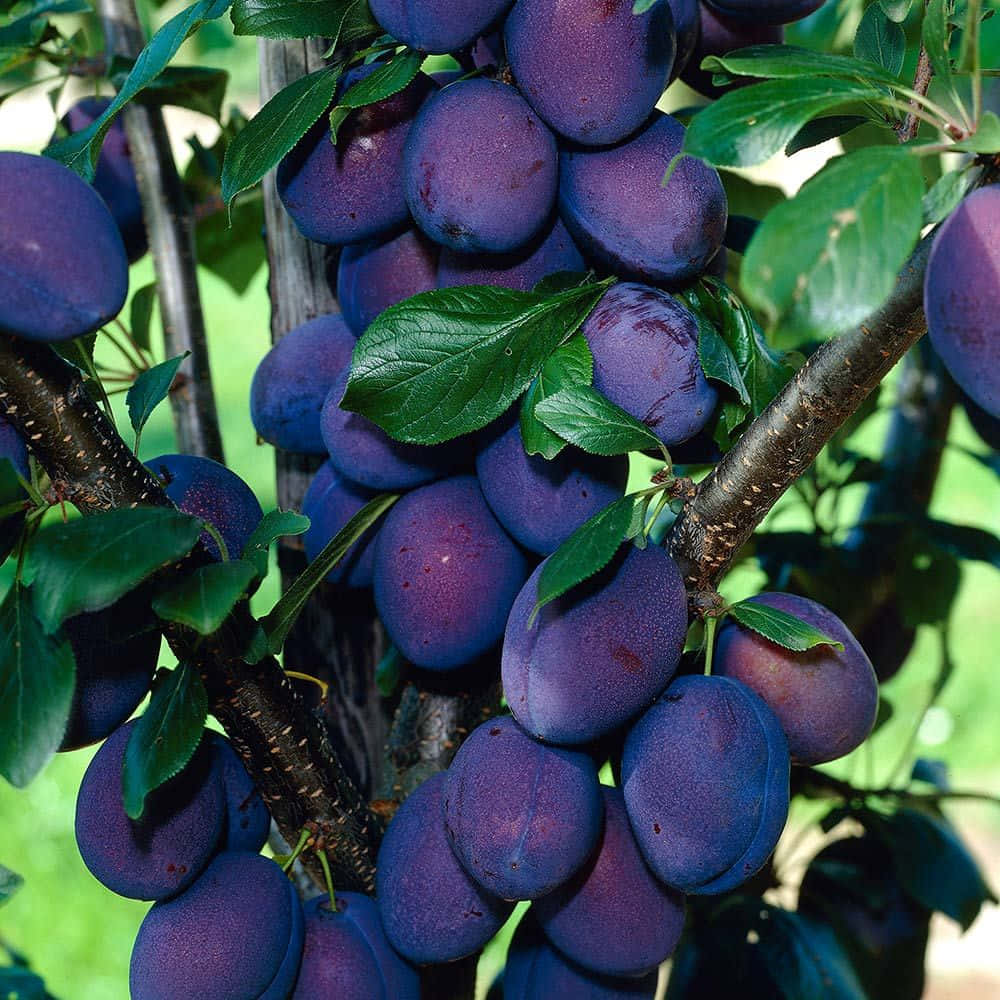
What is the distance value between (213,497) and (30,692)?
7.3 inches

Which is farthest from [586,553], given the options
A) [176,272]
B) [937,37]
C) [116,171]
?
[116,171]

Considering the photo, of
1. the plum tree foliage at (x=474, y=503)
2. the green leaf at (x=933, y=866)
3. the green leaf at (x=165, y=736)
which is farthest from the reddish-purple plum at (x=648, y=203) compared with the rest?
the green leaf at (x=933, y=866)

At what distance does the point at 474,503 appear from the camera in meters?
0.72

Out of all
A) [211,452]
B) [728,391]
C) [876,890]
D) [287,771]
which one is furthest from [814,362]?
[876,890]

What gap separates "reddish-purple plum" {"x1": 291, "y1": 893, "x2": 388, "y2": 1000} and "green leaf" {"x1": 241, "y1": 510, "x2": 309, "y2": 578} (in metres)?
0.24

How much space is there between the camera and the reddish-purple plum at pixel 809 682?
657 mm

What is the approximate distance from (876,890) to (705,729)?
56 centimetres

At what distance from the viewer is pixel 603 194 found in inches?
25.4

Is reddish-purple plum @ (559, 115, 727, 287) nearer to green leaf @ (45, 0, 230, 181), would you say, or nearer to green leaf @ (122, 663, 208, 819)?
green leaf @ (45, 0, 230, 181)

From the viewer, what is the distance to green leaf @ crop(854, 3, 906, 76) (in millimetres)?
641

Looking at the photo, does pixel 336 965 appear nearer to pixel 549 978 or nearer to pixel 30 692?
pixel 549 978

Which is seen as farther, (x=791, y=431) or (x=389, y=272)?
(x=389, y=272)

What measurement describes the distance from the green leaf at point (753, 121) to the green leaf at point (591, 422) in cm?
17

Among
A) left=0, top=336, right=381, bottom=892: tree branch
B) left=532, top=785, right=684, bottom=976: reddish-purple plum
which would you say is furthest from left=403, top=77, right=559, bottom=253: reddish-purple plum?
left=532, top=785, right=684, bottom=976: reddish-purple plum
